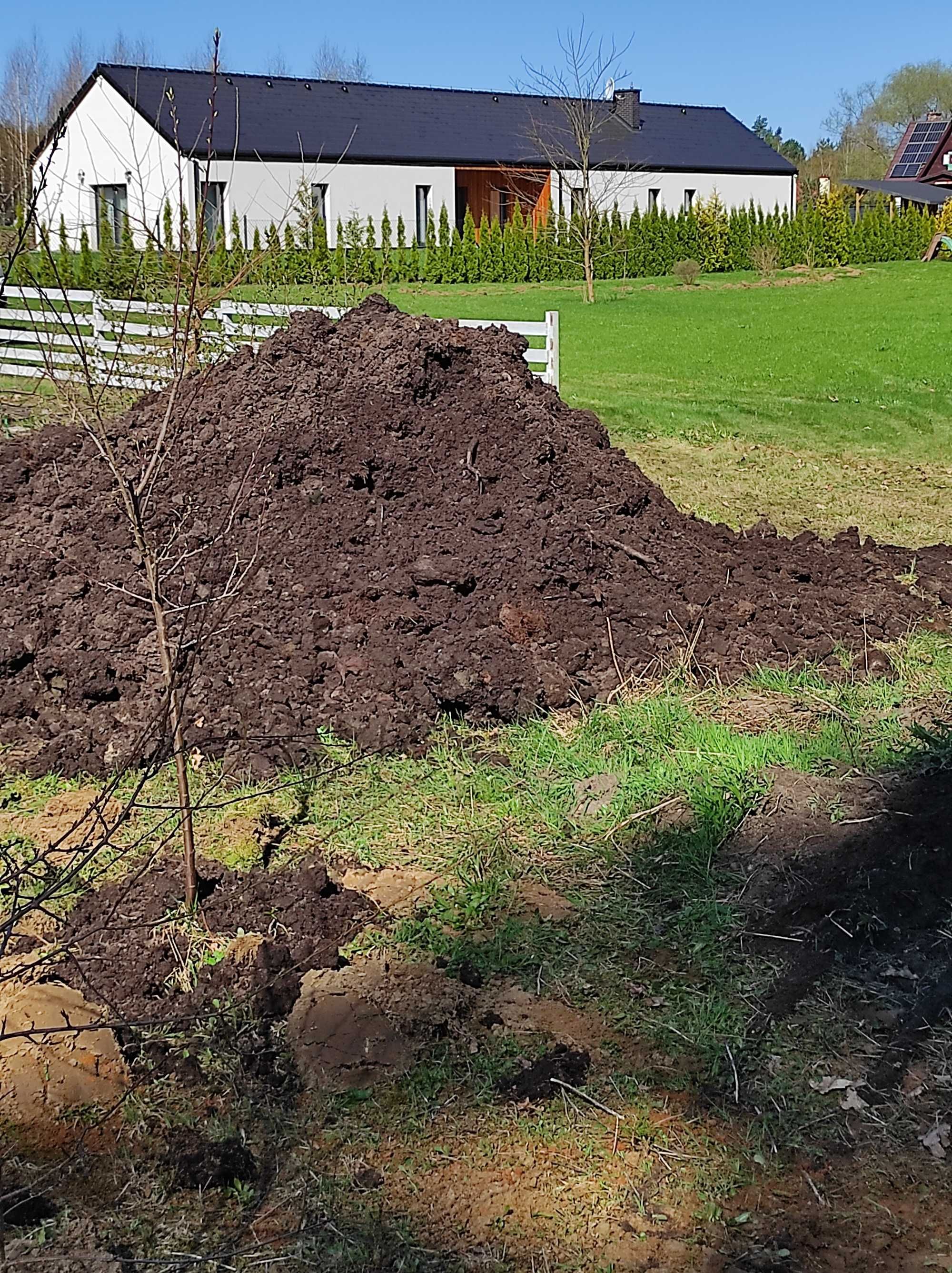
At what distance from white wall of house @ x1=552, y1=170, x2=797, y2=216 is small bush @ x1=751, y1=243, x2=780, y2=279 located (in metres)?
3.73

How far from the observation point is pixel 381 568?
5812 mm

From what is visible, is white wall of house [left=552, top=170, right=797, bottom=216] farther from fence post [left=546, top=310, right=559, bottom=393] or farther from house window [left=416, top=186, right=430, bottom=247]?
fence post [left=546, top=310, right=559, bottom=393]

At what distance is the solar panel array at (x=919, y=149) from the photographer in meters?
52.7

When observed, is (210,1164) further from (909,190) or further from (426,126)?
(909,190)

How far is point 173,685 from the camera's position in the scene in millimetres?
2508

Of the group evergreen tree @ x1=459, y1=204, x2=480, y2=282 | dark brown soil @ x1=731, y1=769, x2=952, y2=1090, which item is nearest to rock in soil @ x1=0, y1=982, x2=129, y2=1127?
dark brown soil @ x1=731, y1=769, x2=952, y2=1090

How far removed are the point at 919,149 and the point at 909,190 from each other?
678 inches

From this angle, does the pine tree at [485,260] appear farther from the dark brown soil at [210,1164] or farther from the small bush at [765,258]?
the dark brown soil at [210,1164]

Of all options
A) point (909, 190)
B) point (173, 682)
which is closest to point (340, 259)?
point (173, 682)

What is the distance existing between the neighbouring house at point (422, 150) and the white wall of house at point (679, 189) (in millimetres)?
52

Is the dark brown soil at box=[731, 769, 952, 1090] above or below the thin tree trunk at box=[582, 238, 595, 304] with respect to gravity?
below

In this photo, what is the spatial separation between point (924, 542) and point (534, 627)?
→ 382 centimetres

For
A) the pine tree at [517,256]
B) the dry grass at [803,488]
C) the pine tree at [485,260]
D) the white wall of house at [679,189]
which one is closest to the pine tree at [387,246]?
the pine tree at [485,260]

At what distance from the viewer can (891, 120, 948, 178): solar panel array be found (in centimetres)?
5266
